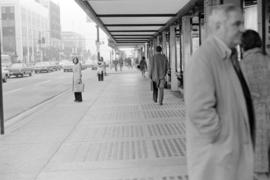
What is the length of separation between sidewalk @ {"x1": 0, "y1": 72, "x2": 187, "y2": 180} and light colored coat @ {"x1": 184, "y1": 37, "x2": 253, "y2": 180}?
2789 mm

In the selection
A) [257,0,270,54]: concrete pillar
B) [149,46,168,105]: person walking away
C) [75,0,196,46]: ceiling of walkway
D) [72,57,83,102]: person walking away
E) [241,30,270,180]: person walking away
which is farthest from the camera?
[72,57,83,102]: person walking away

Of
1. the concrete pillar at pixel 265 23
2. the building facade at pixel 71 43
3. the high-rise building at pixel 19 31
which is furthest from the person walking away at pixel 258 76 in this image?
the building facade at pixel 71 43

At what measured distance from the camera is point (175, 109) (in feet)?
40.8

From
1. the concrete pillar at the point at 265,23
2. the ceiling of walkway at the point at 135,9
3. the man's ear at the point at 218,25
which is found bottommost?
→ the man's ear at the point at 218,25

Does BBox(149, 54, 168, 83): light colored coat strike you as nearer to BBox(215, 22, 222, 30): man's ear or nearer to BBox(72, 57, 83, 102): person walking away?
BBox(72, 57, 83, 102): person walking away

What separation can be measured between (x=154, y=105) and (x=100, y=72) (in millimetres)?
16241

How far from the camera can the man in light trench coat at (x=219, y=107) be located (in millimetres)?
2699

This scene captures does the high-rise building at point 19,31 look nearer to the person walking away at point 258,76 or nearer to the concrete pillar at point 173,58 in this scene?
the concrete pillar at point 173,58

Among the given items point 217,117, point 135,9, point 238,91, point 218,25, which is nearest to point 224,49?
point 218,25

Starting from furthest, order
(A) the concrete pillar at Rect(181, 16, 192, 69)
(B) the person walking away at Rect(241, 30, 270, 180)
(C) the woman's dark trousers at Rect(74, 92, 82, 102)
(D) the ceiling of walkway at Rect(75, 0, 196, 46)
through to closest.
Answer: (A) the concrete pillar at Rect(181, 16, 192, 69) → (C) the woman's dark trousers at Rect(74, 92, 82, 102) → (D) the ceiling of walkway at Rect(75, 0, 196, 46) → (B) the person walking away at Rect(241, 30, 270, 180)

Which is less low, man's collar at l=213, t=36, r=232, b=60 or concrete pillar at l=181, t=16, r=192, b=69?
concrete pillar at l=181, t=16, r=192, b=69

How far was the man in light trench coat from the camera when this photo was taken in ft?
8.86

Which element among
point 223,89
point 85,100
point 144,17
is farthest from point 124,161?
point 144,17

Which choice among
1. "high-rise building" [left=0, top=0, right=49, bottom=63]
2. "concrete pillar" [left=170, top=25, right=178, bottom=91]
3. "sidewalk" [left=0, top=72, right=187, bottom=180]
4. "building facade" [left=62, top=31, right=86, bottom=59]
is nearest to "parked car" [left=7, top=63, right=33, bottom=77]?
"concrete pillar" [left=170, top=25, right=178, bottom=91]
